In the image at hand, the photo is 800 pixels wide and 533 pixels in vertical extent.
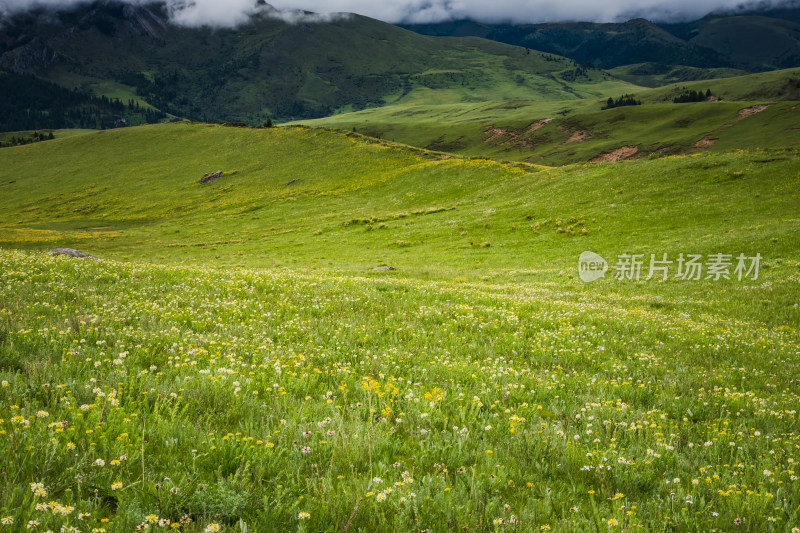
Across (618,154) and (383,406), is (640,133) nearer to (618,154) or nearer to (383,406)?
(618,154)

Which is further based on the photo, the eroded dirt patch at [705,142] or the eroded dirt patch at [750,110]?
the eroded dirt patch at [750,110]

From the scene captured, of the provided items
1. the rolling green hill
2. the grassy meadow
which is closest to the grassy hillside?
the rolling green hill

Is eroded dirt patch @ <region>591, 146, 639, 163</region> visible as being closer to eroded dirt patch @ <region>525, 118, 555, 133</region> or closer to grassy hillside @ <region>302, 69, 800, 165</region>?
grassy hillside @ <region>302, 69, 800, 165</region>

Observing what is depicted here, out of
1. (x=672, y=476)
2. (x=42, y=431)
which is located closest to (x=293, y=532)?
(x=42, y=431)

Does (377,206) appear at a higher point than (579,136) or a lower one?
lower

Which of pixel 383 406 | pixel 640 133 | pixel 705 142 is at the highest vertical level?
pixel 640 133

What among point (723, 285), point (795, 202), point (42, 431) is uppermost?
point (795, 202)

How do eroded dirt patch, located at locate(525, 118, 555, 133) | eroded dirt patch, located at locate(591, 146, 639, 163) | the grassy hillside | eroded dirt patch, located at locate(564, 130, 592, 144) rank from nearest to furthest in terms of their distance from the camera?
the grassy hillside < eroded dirt patch, located at locate(591, 146, 639, 163) < eroded dirt patch, located at locate(564, 130, 592, 144) < eroded dirt patch, located at locate(525, 118, 555, 133)

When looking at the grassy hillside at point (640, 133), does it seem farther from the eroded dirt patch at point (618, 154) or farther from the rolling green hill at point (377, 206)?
the rolling green hill at point (377, 206)

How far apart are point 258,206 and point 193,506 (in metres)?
77.1

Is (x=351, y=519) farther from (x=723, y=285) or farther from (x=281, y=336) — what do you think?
(x=723, y=285)

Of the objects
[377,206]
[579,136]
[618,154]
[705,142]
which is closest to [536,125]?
[579,136]

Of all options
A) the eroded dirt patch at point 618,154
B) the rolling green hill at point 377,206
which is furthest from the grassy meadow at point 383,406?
the eroded dirt patch at point 618,154

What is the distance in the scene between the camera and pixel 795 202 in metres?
34.3
